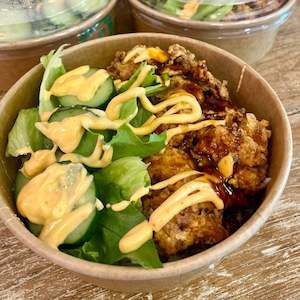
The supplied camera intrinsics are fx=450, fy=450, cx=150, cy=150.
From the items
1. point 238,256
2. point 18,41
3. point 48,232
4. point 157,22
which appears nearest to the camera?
point 48,232

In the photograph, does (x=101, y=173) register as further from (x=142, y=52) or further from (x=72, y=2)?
(x=72, y=2)

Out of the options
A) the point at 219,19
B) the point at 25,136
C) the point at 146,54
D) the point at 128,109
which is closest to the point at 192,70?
the point at 146,54

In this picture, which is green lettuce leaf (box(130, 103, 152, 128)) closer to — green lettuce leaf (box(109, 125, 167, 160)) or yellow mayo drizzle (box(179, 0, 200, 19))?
green lettuce leaf (box(109, 125, 167, 160))

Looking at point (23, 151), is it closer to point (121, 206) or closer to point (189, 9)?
point (121, 206)

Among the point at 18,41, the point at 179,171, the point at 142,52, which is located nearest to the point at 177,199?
the point at 179,171

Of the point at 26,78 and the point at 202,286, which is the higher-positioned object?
the point at 26,78

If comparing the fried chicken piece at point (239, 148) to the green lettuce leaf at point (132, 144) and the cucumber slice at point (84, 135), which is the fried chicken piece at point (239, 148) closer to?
the green lettuce leaf at point (132, 144)

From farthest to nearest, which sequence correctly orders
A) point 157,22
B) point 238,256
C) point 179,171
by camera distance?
1. point 157,22
2. point 238,256
3. point 179,171

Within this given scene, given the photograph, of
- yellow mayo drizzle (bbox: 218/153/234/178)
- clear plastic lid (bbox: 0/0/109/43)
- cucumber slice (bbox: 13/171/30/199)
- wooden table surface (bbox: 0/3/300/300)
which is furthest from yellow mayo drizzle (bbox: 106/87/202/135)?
clear plastic lid (bbox: 0/0/109/43)
